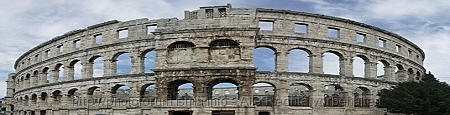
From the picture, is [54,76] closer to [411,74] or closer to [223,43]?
[223,43]

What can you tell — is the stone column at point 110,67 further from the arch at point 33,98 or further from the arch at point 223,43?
the arch at point 33,98

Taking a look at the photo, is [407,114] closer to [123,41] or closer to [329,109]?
[329,109]

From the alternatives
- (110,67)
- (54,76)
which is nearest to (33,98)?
(54,76)

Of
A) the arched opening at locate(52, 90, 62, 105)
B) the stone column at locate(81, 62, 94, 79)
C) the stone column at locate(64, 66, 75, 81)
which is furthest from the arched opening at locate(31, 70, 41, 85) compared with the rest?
the stone column at locate(81, 62, 94, 79)

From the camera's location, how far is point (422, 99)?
2847cm

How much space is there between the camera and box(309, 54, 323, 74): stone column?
33125mm

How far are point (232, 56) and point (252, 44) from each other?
4.58 feet

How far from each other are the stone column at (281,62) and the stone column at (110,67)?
12.7 m

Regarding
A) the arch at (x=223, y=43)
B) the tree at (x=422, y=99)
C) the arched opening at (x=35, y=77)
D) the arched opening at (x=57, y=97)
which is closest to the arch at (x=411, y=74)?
A: the tree at (x=422, y=99)

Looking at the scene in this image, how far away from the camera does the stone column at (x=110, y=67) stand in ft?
116

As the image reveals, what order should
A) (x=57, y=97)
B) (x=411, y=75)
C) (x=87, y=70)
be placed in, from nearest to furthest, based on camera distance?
(x=87, y=70) → (x=57, y=97) → (x=411, y=75)

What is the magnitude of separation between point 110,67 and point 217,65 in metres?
12.1

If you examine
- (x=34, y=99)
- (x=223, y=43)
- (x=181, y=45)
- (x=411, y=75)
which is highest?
(x=223, y=43)

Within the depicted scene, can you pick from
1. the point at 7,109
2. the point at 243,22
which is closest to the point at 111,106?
the point at 243,22
